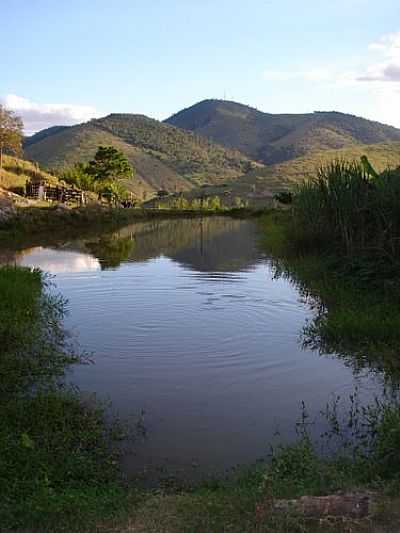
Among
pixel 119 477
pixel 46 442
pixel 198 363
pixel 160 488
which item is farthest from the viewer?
pixel 198 363

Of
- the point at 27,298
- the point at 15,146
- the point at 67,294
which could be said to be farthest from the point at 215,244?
the point at 15,146

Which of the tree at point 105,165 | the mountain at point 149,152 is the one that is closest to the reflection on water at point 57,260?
the tree at point 105,165

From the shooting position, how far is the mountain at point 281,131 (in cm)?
13425

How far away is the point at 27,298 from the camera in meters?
10.2

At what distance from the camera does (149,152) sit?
108125 millimetres

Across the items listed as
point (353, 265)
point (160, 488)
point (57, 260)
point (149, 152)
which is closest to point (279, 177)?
point (149, 152)

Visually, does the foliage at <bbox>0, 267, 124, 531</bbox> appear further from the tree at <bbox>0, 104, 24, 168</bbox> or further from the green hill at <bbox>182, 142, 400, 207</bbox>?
the green hill at <bbox>182, 142, 400, 207</bbox>

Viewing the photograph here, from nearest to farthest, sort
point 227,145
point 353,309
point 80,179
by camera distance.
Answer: point 353,309
point 80,179
point 227,145

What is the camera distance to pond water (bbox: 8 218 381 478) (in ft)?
17.5

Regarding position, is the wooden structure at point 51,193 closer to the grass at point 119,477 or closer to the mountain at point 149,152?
the grass at point 119,477

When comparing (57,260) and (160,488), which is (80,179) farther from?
(160,488)

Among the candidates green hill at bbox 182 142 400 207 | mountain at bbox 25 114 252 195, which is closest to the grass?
green hill at bbox 182 142 400 207

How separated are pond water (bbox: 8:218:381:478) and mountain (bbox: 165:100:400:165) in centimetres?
11516

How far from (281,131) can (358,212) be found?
146916 millimetres
